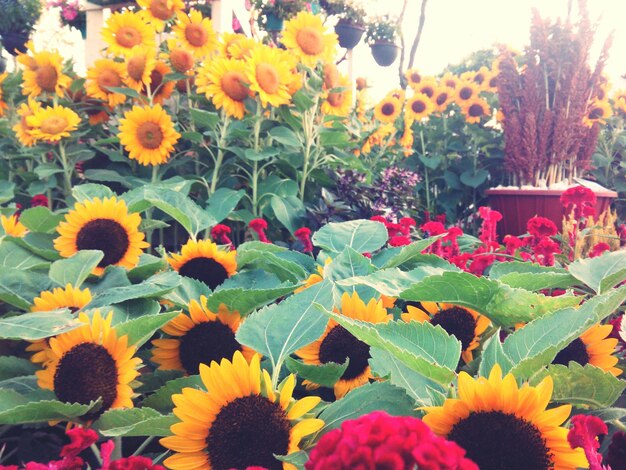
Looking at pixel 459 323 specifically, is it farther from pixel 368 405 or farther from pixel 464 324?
pixel 368 405

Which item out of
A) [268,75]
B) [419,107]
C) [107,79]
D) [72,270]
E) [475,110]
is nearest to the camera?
[72,270]

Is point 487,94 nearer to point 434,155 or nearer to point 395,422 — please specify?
point 434,155

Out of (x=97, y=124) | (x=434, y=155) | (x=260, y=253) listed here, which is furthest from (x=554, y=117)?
(x=260, y=253)

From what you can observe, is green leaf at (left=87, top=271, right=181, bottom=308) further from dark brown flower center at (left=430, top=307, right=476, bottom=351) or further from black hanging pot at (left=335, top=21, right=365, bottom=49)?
black hanging pot at (left=335, top=21, right=365, bottom=49)

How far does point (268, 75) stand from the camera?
7.13 feet

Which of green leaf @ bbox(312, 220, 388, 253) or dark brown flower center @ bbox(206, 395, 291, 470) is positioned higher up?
green leaf @ bbox(312, 220, 388, 253)

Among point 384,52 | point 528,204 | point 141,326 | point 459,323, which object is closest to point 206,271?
point 141,326

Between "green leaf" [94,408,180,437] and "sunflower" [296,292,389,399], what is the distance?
Answer: 0.20 m

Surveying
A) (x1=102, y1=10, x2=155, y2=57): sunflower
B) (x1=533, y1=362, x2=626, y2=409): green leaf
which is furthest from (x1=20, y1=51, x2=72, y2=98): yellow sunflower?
(x1=533, y1=362, x2=626, y2=409): green leaf

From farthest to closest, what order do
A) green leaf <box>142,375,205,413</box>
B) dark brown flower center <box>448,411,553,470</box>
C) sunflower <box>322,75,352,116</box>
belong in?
1. sunflower <box>322,75,352,116</box>
2. green leaf <box>142,375,205,413</box>
3. dark brown flower center <box>448,411,553,470</box>

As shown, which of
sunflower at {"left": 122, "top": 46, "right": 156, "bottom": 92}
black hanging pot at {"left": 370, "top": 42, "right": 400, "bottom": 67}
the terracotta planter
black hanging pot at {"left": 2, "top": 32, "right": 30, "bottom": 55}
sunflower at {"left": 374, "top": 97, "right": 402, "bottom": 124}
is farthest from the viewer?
black hanging pot at {"left": 370, "top": 42, "right": 400, "bottom": 67}

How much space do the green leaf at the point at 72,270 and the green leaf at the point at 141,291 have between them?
65mm

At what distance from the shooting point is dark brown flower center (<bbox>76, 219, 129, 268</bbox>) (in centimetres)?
99

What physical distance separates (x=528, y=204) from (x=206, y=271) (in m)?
3.11
